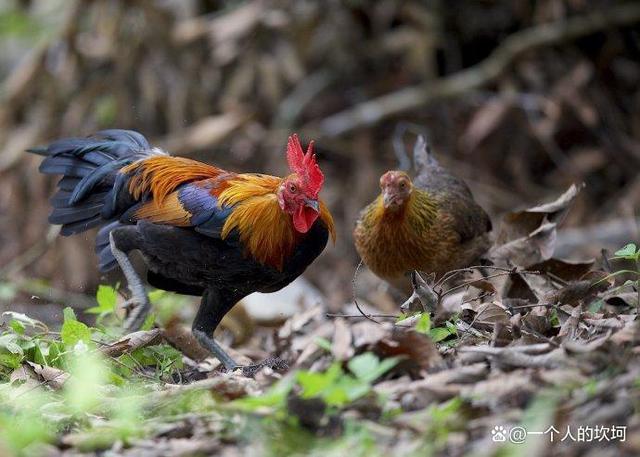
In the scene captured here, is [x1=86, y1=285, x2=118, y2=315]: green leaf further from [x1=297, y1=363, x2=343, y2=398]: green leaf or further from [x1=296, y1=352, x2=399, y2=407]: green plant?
[x1=297, y1=363, x2=343, y2=398]: green leaf

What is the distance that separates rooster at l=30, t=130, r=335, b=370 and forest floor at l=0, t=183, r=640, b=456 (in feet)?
1.49

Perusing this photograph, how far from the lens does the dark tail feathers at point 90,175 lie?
18.6 feet

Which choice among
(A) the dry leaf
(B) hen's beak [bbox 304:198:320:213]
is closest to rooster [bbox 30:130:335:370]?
(B) hen's beak [bbox 304:198:320:213]

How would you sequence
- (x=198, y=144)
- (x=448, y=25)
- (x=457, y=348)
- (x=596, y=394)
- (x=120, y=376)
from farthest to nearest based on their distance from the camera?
1. (x=448, y=25)
2. (x=198, y=144)
3. (x=120, y=376)
4. (x=457, y=348)
5. (x=596, y=394)

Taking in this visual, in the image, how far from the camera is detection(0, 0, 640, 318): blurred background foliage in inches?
405

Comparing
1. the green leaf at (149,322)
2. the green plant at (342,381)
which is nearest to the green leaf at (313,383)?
the green plant at (342,381)

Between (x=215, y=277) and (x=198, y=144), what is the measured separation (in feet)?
16.4

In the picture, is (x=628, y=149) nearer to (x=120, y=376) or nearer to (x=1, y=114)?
(x=1, y=114)

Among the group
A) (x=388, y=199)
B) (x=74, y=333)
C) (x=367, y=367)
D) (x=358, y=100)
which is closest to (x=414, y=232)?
(x=388, y=199)

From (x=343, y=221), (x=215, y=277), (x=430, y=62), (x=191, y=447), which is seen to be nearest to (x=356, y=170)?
(x=343, y=221)

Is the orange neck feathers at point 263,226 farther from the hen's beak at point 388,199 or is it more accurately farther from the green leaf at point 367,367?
the green leaf at point 367,367

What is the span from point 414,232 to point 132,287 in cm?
178

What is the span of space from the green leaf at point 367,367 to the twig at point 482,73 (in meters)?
7.36

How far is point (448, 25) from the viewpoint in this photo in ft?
35.9
